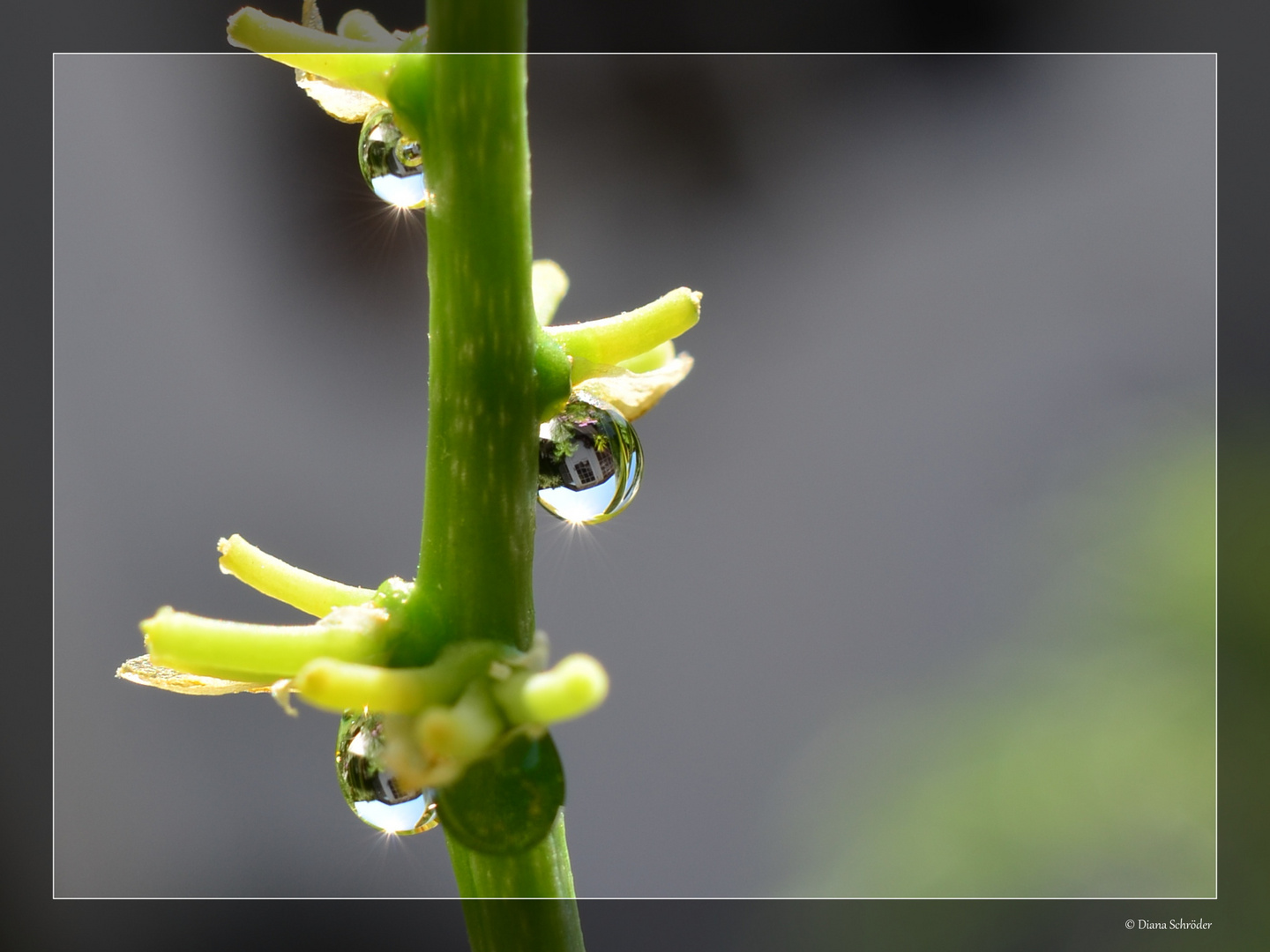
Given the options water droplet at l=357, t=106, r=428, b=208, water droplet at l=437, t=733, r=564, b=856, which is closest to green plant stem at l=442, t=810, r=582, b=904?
water droplet at l=437, t=733, r=564, b=856

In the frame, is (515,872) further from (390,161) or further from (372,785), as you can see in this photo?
(390,161)

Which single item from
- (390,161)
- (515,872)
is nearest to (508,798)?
(515,872)

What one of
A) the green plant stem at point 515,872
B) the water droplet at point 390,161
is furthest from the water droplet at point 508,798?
the water droplet at point 390,161

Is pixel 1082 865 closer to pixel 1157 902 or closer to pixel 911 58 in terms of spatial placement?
pixel 1157 902

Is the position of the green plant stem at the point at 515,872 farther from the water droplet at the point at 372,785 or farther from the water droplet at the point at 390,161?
the water droplet at the point at 390,161

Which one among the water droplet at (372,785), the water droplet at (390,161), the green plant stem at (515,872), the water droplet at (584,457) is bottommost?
the green plant stem at (515,872)

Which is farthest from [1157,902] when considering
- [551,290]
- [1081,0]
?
[551,290]

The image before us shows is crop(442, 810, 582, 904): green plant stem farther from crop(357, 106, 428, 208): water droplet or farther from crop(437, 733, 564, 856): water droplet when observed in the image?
crop(357, 106, 428, 208): water droplet
